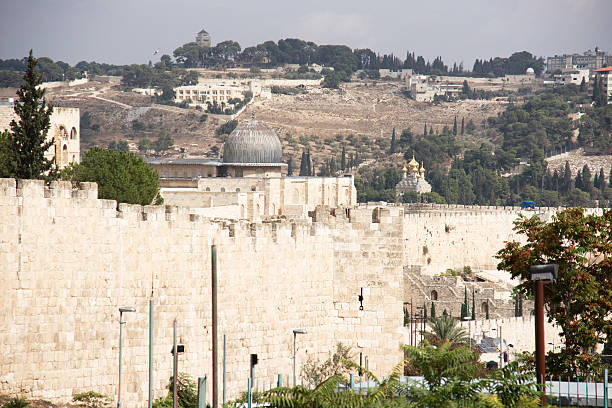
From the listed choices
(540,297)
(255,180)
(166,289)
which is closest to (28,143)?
(166,289)

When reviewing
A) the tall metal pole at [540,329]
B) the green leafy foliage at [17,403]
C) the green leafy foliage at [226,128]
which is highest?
the green leafy foliage at [226,128]

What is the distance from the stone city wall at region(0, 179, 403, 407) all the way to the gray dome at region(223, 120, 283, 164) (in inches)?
1820

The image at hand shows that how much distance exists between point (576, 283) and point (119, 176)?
918 inches

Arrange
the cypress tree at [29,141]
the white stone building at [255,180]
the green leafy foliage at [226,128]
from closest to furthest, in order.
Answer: the cypress tree at [29,141], the white stone building at [255,180], the green leafy foliage at [226,128]

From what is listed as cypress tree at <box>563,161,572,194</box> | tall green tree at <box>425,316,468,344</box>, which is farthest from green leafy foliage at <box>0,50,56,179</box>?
cypress tree at <box>563,161,572,194</box>

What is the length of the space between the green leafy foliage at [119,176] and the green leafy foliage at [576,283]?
20.1 metres

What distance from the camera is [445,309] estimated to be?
1815 inches

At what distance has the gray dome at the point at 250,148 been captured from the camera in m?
66.9

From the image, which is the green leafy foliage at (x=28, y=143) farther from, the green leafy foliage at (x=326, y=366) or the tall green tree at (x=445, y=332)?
the green leafy foliage at (x=326, y=366)

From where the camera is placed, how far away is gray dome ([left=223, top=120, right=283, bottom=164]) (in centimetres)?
6688

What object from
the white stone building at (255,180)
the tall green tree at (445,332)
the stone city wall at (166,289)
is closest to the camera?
the stone city wall at (166,289)

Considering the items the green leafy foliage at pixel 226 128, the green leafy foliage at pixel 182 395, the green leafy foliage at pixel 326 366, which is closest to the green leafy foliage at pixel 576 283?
the green leafy foliage at pixel 326 366

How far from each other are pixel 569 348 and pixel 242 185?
142 feet

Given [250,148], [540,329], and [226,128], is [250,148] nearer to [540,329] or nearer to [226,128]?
[540,329]
